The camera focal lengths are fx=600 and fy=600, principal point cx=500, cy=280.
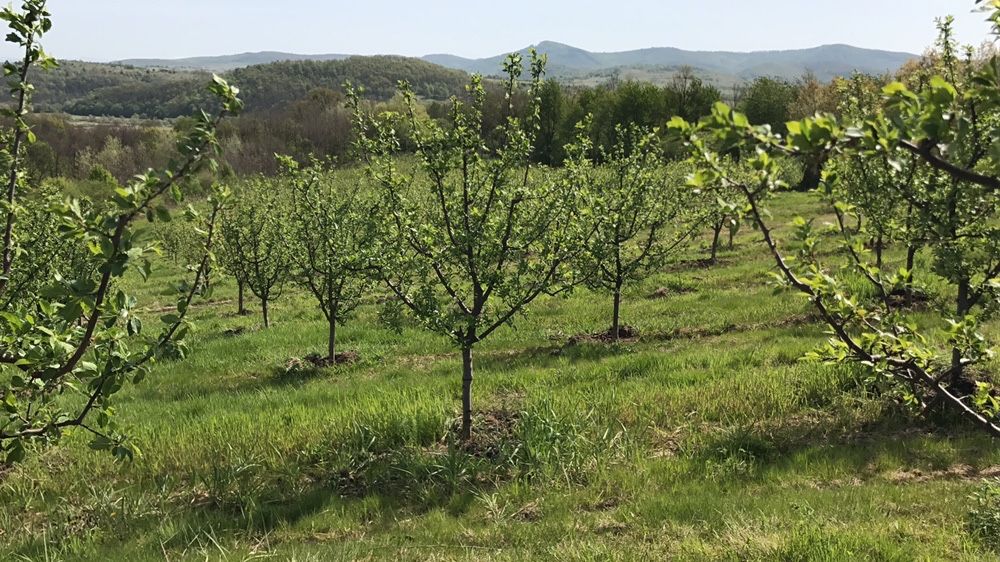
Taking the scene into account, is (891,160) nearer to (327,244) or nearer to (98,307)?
(98,307)

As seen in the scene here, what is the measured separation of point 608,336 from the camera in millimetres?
12742

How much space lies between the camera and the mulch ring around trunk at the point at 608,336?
12462mm

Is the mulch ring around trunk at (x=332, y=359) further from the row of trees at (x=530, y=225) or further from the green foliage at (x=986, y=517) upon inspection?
the green foliage at (x=986, y=517)

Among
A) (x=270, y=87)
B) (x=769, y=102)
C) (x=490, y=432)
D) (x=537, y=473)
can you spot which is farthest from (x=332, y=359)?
(x=270, y=87)

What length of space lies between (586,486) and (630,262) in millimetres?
7481

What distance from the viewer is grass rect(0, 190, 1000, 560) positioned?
16.2 feet

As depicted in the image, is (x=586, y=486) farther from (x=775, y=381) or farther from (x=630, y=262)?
(x=630, y=262)

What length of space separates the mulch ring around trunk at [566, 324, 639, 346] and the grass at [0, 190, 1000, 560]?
2.09 metres

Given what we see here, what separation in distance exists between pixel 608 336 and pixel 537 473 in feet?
22.2

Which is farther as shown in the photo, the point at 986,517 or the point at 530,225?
the point at 530,225

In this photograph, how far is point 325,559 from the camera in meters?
4.71

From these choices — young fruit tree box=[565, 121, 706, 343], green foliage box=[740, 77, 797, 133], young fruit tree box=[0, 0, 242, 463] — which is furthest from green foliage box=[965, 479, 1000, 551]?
green foliage box=[740, 77, 797, 133]

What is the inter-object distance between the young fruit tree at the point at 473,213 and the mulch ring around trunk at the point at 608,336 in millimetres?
5565

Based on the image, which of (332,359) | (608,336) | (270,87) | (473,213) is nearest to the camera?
(473,213)
